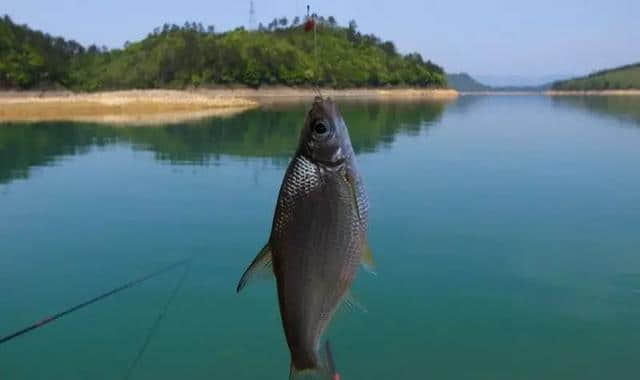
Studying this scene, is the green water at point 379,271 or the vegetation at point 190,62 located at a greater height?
the vegetation at point 190,62

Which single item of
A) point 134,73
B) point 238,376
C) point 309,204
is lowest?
point 238,376

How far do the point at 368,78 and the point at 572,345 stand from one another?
143 metres

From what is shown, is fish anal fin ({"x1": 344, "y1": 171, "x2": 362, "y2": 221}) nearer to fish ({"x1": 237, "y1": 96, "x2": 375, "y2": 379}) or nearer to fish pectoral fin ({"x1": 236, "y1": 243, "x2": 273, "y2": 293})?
fish ({"x1": 237, "y1": 96, "x2": 375, "y2": 379})

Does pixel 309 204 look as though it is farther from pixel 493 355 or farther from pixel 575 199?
pixel 575 199

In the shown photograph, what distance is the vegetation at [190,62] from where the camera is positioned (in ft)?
329

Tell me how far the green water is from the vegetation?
80.2 metres

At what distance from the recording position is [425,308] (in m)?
10.5

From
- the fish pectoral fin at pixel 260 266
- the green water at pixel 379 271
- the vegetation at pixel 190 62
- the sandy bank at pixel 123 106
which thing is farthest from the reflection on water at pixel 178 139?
the vegetation at pixel 190 62

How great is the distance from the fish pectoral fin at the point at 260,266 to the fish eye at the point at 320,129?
0.46m

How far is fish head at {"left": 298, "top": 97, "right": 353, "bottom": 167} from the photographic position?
206cm

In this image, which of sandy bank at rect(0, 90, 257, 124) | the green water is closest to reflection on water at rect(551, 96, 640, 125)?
the green water

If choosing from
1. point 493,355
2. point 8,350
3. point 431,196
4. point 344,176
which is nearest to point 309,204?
point 344,176

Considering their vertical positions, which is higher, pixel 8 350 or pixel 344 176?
pixel 344 176

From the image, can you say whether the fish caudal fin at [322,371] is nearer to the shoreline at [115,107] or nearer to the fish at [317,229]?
the fish at [317,229]
